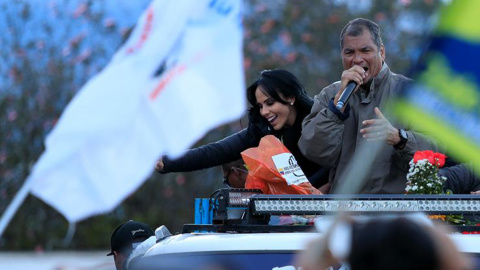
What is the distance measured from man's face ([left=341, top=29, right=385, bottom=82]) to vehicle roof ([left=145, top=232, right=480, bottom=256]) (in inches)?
71.1

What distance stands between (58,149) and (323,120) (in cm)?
145

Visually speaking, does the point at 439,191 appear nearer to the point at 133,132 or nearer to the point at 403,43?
the point at 133,132

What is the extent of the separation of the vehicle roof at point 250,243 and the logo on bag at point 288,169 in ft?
3.56

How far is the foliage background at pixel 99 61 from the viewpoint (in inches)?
664

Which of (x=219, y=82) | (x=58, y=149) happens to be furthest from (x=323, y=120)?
(x=58, y=149)

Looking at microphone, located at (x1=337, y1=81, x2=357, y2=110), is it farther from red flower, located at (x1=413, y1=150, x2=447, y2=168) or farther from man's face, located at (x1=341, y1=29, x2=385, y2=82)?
red flower, located at (x1=413, y1=150, x2=447, y2=168)

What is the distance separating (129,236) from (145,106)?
167 centimetres

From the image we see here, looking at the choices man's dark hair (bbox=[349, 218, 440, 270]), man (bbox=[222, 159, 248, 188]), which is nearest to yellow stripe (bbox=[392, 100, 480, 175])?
man's dark hair (bbox=[349, 218, 440, 270])

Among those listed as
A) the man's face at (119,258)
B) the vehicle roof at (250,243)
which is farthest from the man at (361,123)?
the man's face at (119,258)

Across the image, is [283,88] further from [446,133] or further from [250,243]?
[446,133]

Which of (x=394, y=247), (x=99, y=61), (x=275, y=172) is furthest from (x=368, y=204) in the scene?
(x=99, y=61)

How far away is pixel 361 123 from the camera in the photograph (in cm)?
600

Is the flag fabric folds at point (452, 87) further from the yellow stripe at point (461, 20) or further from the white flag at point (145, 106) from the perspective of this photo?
the white flag at point (145, 106)

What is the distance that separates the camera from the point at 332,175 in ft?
20.1
